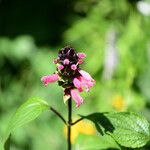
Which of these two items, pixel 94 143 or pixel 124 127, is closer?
pixel 124 127

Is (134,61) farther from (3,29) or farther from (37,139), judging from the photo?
(3,29)

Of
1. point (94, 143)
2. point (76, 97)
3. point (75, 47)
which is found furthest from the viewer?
point (75, 47)

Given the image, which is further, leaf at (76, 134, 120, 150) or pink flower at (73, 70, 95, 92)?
leaf at (76, 134, 120, 150)

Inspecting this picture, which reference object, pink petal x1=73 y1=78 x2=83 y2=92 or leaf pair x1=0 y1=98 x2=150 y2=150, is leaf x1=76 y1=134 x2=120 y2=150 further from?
pink petal x1=73 y1=78 x2=83 y2=92

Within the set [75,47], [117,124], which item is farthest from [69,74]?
[75,47]

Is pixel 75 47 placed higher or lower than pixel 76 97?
higher

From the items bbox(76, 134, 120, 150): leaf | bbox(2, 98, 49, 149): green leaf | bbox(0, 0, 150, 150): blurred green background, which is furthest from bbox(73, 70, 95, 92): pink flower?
bbox(0, 0, 150, 150): blurred green background

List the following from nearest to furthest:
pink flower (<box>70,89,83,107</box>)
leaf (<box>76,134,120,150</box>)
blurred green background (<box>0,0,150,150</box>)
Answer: pink flower (<box>70,89,83,107</box>)
leaf (<box>76,134,120,150</box>)
blurred green background (<box>0,0,150,150</box>)

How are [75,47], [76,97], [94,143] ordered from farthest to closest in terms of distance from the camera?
[75,47]
[94,143]
[76,97]

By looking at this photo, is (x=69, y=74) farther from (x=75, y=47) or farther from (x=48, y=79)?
(x=75, y=47)
